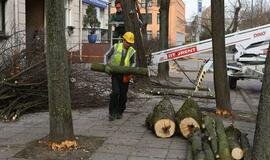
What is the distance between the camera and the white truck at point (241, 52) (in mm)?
16203

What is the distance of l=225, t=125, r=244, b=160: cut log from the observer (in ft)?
23.6

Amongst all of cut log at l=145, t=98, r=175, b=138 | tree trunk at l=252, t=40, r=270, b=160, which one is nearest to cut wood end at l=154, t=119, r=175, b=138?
cut log at l=145, t=98, r=175, b=138

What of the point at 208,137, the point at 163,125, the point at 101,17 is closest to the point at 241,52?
the point at 163,125

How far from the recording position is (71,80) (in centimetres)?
1125

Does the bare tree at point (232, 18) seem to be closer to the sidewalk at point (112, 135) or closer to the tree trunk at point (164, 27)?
the tree trunk at point (164, 27)

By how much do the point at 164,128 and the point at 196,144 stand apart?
1166mm

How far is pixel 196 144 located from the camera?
7484mm

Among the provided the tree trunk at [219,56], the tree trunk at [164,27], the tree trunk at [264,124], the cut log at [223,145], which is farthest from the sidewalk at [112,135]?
the tree trunk at [164,27]

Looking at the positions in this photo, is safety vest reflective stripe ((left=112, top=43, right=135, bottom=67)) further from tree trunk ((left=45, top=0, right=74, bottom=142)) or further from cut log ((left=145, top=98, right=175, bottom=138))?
tree trunk ((left=45, top=0, right=74, bottom=142))

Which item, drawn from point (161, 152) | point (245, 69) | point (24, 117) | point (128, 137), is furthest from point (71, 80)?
point (245, 69)

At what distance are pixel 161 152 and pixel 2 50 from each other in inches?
192

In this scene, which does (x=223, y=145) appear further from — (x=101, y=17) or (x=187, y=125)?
(x=101, y=17)

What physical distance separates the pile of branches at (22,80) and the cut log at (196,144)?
366 centimetres

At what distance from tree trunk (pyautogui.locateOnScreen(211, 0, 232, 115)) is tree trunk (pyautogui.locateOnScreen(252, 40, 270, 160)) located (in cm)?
521
